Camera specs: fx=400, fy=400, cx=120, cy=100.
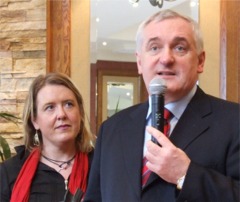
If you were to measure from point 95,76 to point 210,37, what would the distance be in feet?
2.42

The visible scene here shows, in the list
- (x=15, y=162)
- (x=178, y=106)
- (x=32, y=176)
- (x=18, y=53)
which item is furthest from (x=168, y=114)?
(x=18, y=53)

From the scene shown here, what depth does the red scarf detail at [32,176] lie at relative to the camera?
5.62 ft

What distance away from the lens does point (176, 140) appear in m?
1.10

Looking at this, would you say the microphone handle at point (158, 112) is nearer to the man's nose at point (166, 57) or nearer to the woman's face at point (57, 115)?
the man's nose at point (166, 57)

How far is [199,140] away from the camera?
1084 mm

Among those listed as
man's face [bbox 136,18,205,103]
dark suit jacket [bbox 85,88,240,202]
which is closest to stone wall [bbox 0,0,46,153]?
dark suit jacket [bbox 85,88,240,202]

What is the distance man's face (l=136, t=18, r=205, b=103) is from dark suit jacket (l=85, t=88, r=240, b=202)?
0.26ft

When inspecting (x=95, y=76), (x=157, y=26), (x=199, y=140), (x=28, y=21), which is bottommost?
(x=199, y=140)

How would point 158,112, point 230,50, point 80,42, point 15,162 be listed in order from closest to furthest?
point 158,112 < point 15,162 < point 230,50 < point 80,42

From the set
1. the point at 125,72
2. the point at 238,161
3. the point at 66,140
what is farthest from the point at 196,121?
the point at 125,72

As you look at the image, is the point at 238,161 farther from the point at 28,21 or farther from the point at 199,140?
the point at 28,21

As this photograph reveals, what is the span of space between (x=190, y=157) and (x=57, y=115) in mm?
858

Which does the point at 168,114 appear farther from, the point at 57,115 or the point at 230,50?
the point at 230,50

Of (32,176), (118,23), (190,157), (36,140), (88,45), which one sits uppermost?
Result: (118,23)
